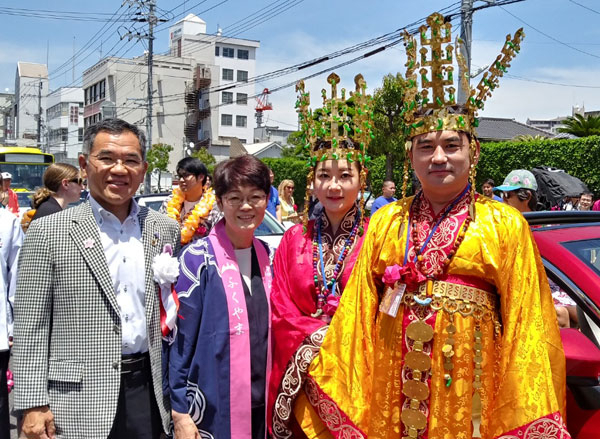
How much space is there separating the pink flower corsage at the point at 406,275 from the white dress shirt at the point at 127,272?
104 cm

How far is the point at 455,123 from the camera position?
2412 mm

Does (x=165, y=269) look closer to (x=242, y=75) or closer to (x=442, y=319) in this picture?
(x=442, y=319)

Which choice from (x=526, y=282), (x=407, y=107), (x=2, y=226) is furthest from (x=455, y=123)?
(x=2, y=226)

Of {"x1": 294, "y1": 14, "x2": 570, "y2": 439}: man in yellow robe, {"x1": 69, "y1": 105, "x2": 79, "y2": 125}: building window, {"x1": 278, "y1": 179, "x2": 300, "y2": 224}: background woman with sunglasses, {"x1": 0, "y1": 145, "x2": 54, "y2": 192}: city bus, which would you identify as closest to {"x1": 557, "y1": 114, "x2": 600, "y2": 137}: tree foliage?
{"x1": 278, "y1": 179, "x2": 300, "y2": 224}: background woman with sunglasses

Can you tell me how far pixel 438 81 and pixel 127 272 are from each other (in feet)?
5.17

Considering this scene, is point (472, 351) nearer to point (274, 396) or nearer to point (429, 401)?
point (429, 401)

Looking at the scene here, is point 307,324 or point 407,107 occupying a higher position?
point 407,107

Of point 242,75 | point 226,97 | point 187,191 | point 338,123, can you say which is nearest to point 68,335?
point 338,123

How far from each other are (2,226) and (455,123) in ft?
8.49

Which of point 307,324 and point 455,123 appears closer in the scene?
point 455,123

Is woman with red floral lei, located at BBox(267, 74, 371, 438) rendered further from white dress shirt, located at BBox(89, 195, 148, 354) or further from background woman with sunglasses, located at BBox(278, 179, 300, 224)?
background woman with sunglasses, located at BBox(278, 179, 300, 224)

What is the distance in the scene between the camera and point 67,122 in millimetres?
60188

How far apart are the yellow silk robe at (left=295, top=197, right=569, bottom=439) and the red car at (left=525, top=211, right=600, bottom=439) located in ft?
0.57

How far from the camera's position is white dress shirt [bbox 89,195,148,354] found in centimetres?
240
